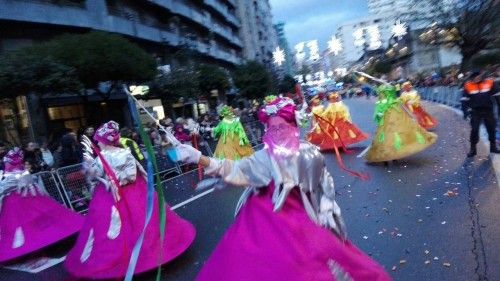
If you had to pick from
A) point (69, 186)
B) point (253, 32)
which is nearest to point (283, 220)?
point (69, 186)

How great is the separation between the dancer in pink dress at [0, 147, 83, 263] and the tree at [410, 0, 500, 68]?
3094 centimetres

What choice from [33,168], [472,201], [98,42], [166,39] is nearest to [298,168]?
[472,201]

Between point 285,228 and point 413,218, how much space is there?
3284 mm

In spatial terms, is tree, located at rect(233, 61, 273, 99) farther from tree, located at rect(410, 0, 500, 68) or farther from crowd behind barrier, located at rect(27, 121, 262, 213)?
crowd behind barrier, located at rect(27, 121, 262, 213)

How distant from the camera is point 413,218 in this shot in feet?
18.6

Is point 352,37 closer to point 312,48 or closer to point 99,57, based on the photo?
point 312,48

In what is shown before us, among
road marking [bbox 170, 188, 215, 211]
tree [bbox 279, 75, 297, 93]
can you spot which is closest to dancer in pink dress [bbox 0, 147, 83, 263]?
road marking [bbox 170, 188, 215, 211]

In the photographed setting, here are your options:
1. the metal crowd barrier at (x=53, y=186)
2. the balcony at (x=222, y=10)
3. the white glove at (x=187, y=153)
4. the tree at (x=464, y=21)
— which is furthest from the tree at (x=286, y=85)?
the white glove at (x=187, y=153)

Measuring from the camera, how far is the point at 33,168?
9.78 meters

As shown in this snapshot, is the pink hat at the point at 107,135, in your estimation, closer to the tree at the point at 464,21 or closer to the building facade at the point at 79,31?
the building facade at the point at 79,31

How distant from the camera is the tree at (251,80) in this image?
40.7m

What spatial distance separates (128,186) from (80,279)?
107cm

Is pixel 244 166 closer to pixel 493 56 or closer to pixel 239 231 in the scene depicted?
pixel 239 231

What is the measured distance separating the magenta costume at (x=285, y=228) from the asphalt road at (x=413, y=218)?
1.37 meters
